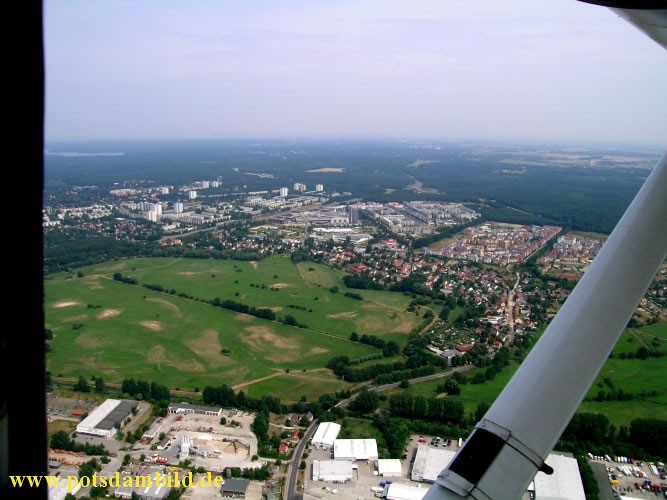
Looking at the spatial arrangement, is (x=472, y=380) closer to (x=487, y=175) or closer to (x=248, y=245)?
(x=248, y=245)

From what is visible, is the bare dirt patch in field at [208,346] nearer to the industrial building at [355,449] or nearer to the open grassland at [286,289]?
the open grassland at [286,289]

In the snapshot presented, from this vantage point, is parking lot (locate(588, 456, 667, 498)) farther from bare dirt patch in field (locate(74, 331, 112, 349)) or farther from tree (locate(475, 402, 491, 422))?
bare dirt patch in field (locate(74, 331, 112, 349))

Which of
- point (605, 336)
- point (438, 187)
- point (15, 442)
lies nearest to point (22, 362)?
point (15, 442)

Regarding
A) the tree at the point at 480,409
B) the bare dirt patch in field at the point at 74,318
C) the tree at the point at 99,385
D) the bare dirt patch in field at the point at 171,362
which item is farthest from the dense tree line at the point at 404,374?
the bare dirt patch in field at the point at 74,318

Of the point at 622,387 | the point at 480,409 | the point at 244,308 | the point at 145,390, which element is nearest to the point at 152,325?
the point at 244,308

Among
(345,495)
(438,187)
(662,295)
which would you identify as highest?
(438,187)

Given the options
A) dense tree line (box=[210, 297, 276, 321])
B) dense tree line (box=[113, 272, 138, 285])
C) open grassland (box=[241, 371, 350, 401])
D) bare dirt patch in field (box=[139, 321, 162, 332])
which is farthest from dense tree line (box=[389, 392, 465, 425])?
dense tree line (box=[113, 272, 138, 285])
